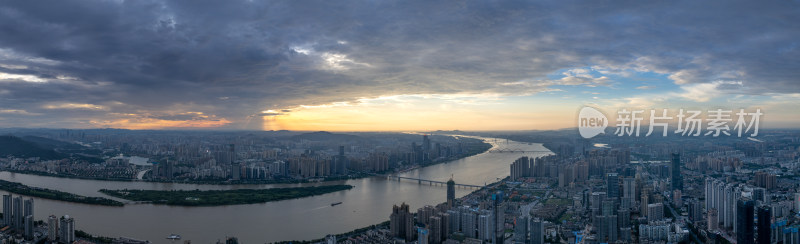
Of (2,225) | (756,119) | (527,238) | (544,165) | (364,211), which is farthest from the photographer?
(544,165)

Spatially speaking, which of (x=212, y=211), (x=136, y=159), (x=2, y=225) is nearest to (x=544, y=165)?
(x=212, y=211)

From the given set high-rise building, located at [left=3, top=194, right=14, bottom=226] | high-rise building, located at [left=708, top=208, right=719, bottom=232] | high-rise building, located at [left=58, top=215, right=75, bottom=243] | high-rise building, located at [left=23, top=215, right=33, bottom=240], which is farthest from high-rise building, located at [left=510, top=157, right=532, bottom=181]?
high-rise building, located at [left=3, top=194, right=14, bottom=226]

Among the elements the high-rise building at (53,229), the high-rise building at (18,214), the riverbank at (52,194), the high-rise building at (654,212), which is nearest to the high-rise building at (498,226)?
the high-rise building at (654,212)

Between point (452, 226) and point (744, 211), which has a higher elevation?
point (744, 211)

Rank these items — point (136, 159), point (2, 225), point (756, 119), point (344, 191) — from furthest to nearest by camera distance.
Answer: point (136, 159)
point (344, 191)
point (2, 225)
point (756, 119)

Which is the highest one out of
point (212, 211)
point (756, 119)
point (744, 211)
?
point (756, 119)

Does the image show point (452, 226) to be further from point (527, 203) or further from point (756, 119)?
point (756, 119)
